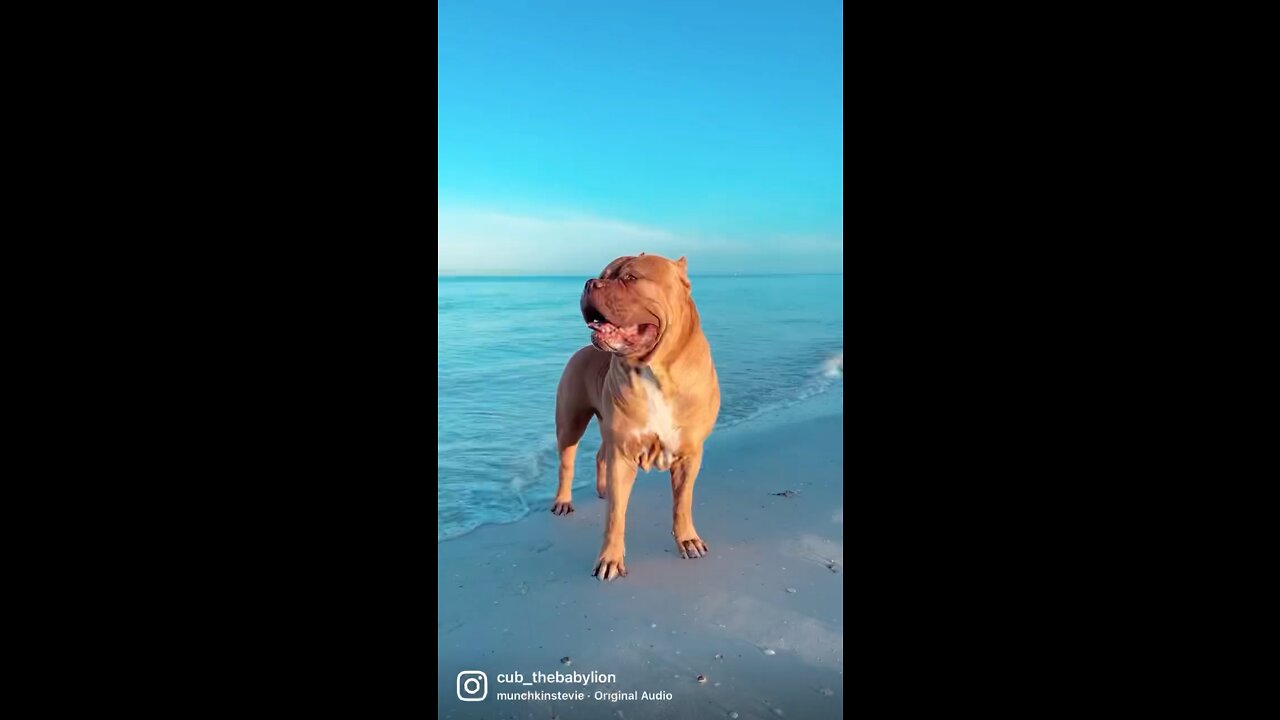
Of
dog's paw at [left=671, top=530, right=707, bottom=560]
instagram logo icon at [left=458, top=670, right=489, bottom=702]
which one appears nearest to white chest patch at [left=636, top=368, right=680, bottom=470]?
dog's paw at [left=671, top=530, right=707, bottom=560]

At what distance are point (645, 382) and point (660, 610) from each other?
3.20 ft

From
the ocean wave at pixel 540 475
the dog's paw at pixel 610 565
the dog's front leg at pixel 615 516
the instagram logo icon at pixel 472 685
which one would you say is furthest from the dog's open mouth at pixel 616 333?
the instagram logo icon at pixel 472 685

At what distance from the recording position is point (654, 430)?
2906 millimetres

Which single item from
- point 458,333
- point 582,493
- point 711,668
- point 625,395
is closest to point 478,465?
point 582,493

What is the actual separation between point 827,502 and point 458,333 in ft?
21.1

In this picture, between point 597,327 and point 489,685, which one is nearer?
point 489,685

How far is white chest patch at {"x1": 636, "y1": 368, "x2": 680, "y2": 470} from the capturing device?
2.79 meters

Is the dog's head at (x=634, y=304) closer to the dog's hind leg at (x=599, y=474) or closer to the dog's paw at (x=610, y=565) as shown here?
the dog's paw at (x=610, y=565)

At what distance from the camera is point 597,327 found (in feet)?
8.29

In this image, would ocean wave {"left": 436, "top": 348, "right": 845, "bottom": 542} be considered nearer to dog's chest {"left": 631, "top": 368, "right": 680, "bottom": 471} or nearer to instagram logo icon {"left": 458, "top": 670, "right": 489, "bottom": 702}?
instagram logo icon {"left": 458, "top": 670, "right": 489, "bottom": 702}

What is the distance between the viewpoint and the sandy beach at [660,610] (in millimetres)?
2148

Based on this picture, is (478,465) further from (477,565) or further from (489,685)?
(489,685)

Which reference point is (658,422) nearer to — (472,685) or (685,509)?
(685,509)
